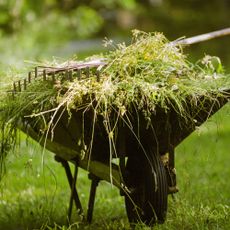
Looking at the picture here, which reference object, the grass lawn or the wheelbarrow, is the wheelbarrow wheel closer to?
the wheelbarrow

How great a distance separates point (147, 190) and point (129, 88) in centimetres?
76

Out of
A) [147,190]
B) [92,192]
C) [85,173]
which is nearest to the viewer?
[147,190]

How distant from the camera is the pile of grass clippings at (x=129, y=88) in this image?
3.90 meters

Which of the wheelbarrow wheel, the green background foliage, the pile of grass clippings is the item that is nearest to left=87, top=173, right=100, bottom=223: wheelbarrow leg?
the green background foliage

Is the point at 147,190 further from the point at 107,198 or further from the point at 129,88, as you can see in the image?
the point at 107,198

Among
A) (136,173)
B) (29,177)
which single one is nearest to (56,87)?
(136,173)

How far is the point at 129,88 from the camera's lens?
154 inches

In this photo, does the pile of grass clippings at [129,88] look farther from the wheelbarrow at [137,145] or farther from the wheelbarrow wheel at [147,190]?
the wheelbarrow wheel at [147,190]

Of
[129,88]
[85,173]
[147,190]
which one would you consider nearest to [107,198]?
[85,173]

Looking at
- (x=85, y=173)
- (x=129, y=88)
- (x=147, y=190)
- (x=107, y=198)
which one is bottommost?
(x=107, y=198)

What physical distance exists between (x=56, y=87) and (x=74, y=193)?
109 cm

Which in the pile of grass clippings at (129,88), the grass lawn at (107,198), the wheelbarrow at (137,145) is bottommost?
the grass lawn at (107,198)

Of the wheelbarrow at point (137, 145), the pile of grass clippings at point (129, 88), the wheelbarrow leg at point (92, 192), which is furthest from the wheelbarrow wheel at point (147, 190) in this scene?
the pile of grass clippings at point (129, 88)

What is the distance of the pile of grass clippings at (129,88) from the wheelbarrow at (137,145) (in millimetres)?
69
